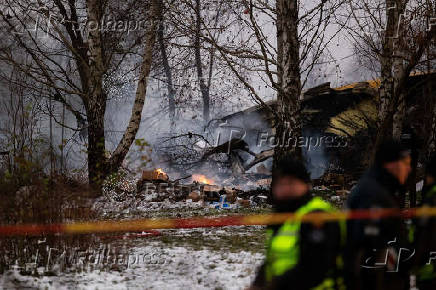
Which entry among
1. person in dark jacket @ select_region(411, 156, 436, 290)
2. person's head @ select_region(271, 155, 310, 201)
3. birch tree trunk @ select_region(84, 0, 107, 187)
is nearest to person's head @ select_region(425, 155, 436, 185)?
person in dark jacket @ select_region(411, 156, 436, 290)

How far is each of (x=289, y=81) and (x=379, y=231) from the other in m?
7.19

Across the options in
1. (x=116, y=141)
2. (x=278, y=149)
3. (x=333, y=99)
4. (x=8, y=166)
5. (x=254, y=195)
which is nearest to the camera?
(x=8, y=166)

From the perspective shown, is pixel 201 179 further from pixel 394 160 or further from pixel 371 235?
pixel 371 235

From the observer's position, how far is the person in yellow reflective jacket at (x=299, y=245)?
8.76ft

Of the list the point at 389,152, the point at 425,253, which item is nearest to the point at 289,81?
the point at 425,253

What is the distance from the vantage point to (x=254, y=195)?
518 inches

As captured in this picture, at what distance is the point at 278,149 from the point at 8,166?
561cm

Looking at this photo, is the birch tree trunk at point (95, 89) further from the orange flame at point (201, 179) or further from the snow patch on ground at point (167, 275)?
the snow patch on ground at point (167, 275)

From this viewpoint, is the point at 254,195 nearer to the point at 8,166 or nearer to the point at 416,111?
the point at 416,111

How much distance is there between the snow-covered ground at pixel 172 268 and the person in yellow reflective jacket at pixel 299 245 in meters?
2.32

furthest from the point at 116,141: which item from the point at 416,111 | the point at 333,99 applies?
the point at 416,111

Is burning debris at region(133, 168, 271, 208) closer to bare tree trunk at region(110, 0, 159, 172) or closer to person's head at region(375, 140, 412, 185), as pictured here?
bare tree trunk at region(110, 0, 159, 172)

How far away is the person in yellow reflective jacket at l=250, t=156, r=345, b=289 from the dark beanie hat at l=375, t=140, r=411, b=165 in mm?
713

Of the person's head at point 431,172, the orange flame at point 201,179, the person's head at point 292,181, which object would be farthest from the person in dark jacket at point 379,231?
the orange flame at point 201,179
